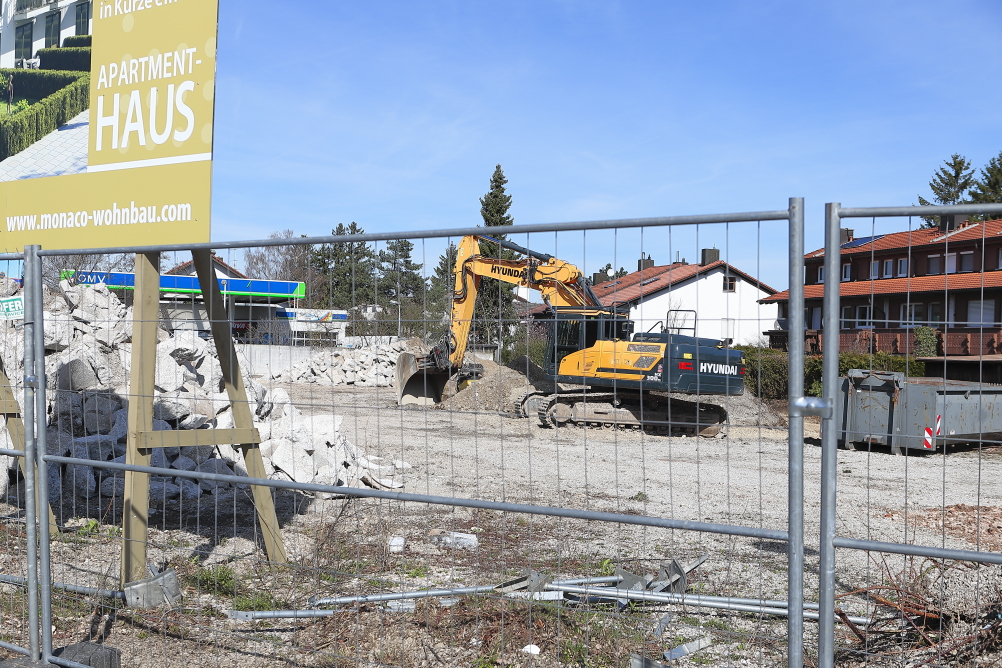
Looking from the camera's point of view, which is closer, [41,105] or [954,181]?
[41,105]

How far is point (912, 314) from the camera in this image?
3166 millimetres

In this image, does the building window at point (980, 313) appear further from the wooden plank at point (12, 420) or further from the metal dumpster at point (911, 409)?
the metal dumpster at point (911, 409)

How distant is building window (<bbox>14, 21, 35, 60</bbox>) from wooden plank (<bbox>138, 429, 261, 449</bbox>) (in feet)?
11.5

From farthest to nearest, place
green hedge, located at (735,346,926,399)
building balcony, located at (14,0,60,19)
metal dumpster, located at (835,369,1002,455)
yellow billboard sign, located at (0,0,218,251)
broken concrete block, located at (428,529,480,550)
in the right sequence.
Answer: metal dumpster, located at (835,369,1002,455), broken concrete block, located at (428,529,480,550), building balcony, located at (14,0,60,19), yellow billboard sign, located at (0,0,218,251), green hedge, located at (735,346,926,399)

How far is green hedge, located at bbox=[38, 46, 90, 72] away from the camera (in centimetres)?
550

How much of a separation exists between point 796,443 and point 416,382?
16.4 metres

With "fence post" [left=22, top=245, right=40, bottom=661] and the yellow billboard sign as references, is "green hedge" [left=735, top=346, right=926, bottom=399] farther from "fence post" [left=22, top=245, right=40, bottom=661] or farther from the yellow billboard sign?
"fence post" [left=22, top=245, right=40, bottom=661]

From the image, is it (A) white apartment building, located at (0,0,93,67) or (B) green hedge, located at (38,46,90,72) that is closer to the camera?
(B) green hedge, located at (38,46,90,72)

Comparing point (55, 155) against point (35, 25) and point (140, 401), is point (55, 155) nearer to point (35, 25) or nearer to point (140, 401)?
point (35, 25)

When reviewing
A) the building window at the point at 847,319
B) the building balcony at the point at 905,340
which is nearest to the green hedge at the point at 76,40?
the building balcony at the point at 905,340

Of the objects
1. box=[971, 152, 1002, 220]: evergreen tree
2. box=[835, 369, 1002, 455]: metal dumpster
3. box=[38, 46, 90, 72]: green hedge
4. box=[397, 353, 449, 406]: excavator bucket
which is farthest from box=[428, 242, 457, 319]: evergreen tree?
box=[971, 152, 1002, 220]: evergreen tree

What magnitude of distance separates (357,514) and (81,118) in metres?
4.06

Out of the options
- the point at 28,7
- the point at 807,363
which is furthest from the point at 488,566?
the point at 28,7

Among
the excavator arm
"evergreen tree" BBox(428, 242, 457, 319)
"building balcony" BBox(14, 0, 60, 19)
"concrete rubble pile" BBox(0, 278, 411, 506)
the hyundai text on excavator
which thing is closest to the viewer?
"evergreen tree" BBox(428, 242, 457, 319)
